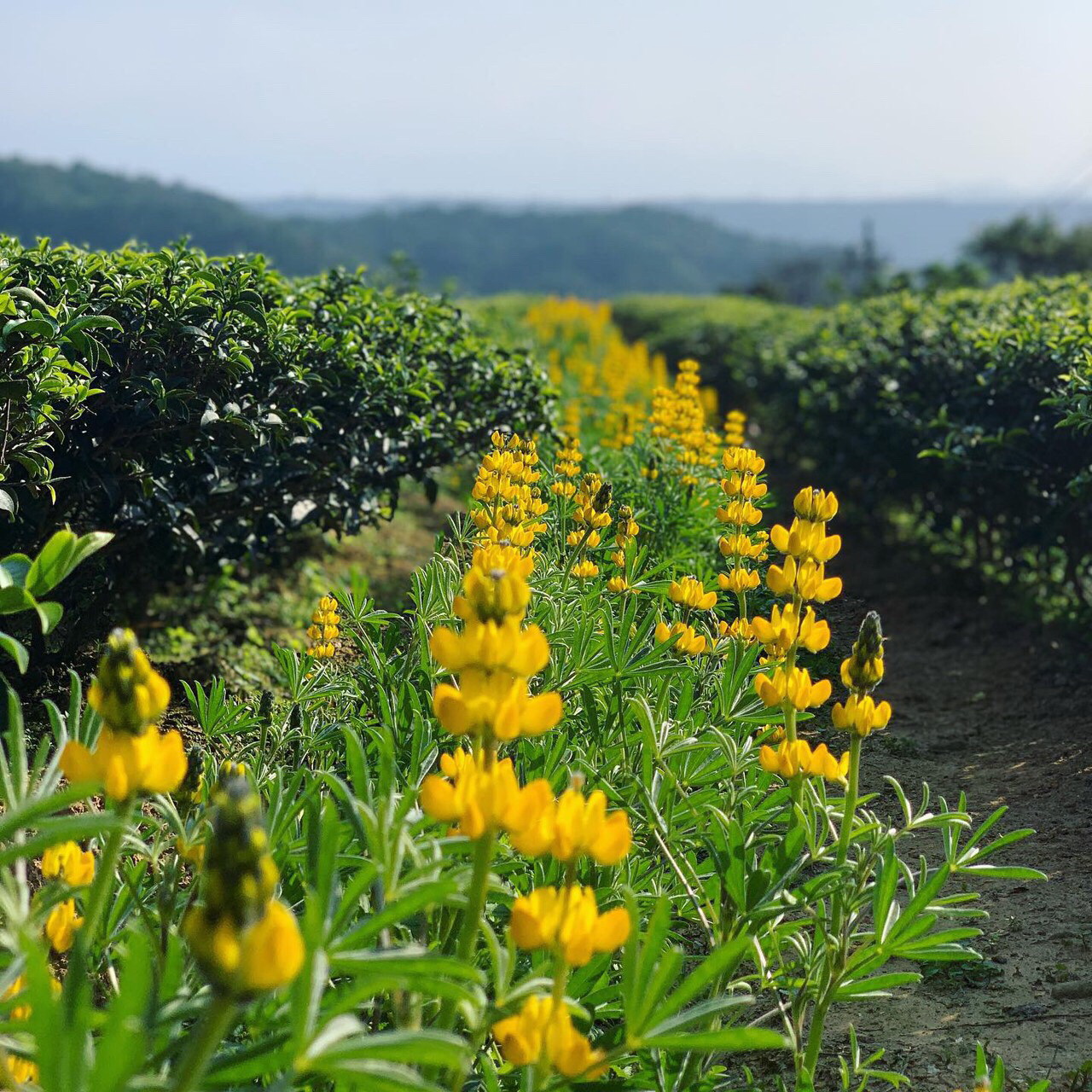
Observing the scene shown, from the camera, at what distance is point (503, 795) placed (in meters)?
1.19

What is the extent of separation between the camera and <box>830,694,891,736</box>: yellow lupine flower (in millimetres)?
1826

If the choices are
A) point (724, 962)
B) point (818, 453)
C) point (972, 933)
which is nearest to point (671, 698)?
point (972, 933)

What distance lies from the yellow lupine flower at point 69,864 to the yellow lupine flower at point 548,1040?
703 millimetres

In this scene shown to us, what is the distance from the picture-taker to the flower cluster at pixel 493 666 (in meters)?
1.23

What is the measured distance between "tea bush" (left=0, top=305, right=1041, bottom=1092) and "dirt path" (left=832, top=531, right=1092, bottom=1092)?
0.60 ft

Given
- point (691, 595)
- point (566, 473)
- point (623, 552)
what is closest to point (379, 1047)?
point (691, 595)

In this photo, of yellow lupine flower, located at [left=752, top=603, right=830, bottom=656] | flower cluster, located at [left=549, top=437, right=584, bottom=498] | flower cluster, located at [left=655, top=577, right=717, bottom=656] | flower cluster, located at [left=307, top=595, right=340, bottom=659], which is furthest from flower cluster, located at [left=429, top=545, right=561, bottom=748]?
flower cluster, located at [left=549, top=437, right=584, bottom=498]

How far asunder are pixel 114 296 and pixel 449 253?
435 ft

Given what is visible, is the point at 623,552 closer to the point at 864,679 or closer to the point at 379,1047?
the point at 864,679

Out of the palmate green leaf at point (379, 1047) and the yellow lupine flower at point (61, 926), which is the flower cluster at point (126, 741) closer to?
the palmate green leaf at point (379, 1047)

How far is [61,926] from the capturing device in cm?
154

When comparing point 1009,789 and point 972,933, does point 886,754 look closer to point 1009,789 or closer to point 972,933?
point 1009,789

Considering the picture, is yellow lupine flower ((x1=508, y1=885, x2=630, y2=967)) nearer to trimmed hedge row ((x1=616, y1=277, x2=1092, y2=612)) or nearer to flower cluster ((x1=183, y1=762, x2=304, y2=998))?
flower cluster ((x1=183, y1=762, x2=304, y2=998))

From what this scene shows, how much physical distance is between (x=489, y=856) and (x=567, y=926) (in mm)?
131
